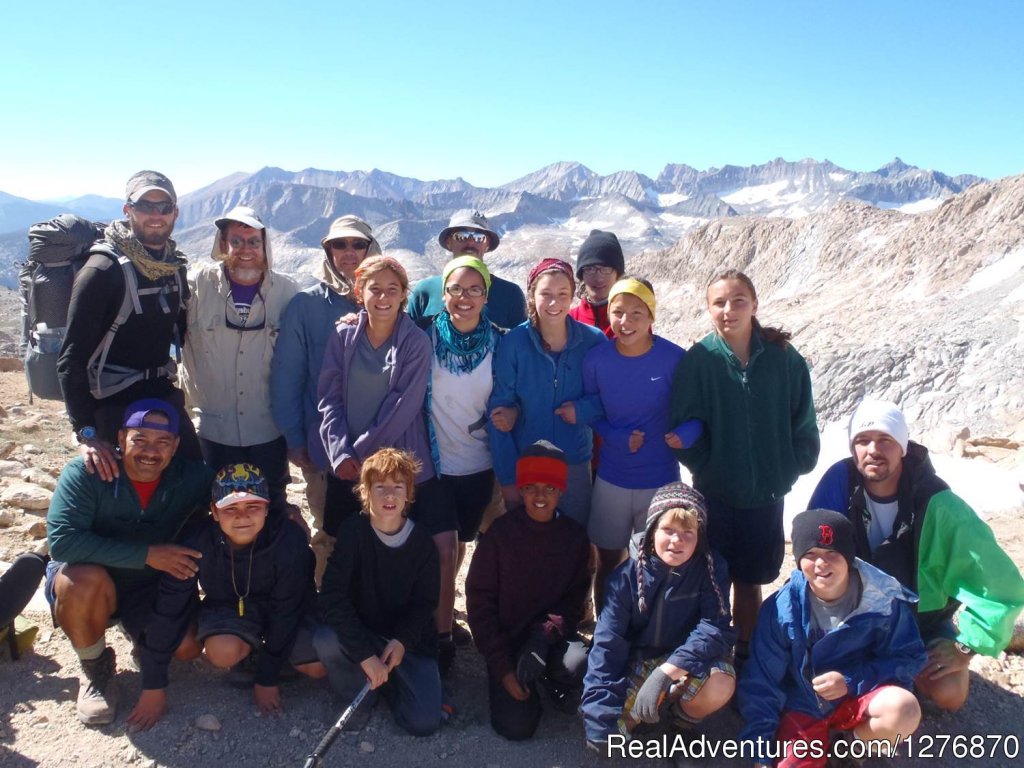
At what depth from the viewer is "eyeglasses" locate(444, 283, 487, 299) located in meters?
4.54

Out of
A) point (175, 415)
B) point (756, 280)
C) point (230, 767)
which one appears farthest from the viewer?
point (756, 280)

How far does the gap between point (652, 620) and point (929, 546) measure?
65.2 inches

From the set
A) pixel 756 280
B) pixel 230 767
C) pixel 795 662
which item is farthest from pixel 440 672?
pixel 756 280

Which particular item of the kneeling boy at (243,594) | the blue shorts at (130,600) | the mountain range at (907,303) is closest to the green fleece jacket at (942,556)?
the kneeling boy at (243,594)

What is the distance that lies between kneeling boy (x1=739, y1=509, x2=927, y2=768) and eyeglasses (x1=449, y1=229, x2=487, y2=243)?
3.20 metres

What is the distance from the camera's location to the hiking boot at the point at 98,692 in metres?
4.02

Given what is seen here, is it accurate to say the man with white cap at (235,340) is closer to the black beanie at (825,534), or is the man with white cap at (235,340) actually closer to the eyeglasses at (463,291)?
the eyeglasses at (463,291)

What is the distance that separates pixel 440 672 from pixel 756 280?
56.3 m

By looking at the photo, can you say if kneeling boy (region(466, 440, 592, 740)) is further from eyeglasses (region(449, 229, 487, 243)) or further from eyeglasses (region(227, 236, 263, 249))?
eyeglasses (region(227, 236, 263, 249))

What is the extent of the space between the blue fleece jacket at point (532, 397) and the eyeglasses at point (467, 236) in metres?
1.30

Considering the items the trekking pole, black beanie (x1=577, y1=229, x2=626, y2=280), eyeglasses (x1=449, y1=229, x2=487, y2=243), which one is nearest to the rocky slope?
black beanie (x1=577, y1=229, x2=626, y2=280)

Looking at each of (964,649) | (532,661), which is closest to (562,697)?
(532,661)

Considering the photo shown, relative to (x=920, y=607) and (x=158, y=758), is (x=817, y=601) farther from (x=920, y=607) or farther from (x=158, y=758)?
(x=158, y=758)

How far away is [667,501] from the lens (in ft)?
13.3
